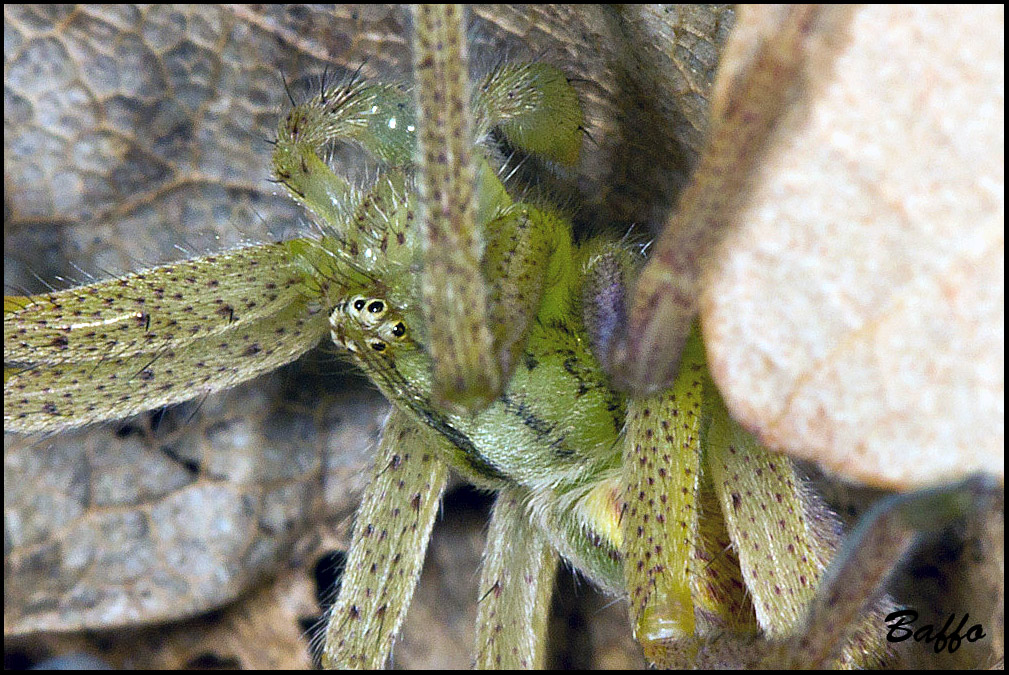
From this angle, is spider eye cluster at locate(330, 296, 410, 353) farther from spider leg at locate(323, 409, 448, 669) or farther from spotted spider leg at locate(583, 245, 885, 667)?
spotted spider leg at locate(583, 245, 885, 667)

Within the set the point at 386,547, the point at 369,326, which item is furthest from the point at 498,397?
the point at 386,547

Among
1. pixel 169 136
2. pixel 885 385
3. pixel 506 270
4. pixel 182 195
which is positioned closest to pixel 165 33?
pixel 169 136

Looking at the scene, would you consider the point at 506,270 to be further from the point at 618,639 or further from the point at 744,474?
the point at 618,639

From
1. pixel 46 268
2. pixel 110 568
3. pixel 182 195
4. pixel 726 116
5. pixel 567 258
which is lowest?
pixel 110 568

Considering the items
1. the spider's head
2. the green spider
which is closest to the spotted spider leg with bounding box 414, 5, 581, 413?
the green spider

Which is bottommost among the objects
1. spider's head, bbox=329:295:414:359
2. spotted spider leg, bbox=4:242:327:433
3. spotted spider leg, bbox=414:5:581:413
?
spotted spider leg, bbox=4:242:327:433

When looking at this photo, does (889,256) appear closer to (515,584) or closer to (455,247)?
(455,247)
